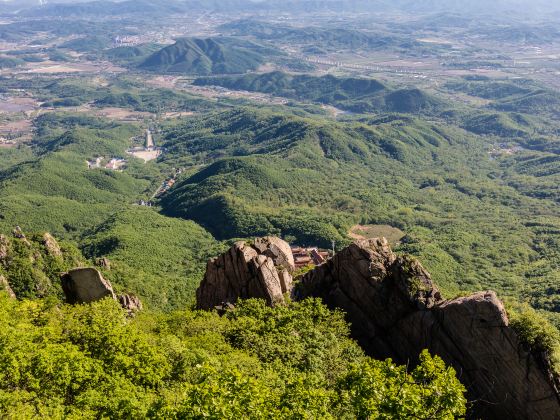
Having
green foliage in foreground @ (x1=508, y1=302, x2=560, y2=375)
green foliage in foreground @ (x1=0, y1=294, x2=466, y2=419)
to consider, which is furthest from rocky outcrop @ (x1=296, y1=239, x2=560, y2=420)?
green foliage in foreground @ (x1=0, y1=294, x2=466, y2=419)

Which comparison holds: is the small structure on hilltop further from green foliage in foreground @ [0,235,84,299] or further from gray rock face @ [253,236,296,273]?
green foliage in foreground @ [0,235,84,299]

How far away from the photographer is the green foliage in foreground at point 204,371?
2577 centimetres

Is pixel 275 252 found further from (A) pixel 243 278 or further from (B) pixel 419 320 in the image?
(B) pixel 419 320

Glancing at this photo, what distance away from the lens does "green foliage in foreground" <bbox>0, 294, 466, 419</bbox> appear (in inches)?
1014

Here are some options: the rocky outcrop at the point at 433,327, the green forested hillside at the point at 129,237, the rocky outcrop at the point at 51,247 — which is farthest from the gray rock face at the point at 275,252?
the rocky outcrop at the point at 51,247

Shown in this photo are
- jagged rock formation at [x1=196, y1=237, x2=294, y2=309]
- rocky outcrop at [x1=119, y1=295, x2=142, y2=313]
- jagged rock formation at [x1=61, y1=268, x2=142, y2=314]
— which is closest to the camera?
jagged rock formation at [x1=196, y1=237, x2=294, y2=309]

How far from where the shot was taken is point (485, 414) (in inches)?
1642

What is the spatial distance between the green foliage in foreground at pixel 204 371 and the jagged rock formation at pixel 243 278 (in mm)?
7348

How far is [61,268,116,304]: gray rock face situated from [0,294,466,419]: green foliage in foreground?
27.5 ft

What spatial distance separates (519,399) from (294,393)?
23379 mm

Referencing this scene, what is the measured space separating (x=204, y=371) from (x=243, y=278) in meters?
35.5

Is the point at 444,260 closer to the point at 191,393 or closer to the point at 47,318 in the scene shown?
the point at 47,318

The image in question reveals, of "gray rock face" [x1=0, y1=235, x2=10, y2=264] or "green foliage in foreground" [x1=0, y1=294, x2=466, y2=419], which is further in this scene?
"gray rock face" [x1=0, y1=235, x2=10, y2=264]

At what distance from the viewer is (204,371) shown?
26.6 m
